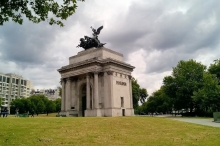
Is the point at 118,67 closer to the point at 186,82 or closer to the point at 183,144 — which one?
the point at 186,82

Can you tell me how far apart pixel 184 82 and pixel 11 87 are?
11078cm

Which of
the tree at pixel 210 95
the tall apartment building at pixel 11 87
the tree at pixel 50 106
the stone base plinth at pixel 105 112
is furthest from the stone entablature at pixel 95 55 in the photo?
the tall apartment building at pixel 11 87

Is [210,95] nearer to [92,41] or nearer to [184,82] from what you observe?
[184,82]

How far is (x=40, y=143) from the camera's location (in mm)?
11539

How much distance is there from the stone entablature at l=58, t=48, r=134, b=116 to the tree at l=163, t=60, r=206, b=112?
612 inches

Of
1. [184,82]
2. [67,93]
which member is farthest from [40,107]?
[184,82]

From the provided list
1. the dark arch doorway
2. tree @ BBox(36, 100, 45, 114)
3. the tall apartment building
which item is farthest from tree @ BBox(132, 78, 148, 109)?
the tall apartment building

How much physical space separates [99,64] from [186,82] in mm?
24382

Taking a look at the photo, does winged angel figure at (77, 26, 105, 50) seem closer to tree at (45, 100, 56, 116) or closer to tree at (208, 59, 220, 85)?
tree at (208, 59, 220, 85)

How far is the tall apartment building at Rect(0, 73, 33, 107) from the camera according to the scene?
4788 inches

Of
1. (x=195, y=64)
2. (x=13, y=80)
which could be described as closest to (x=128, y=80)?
(x=195, y=64)

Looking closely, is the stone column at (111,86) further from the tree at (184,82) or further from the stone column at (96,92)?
the tree at (184,82)

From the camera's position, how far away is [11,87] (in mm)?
127688

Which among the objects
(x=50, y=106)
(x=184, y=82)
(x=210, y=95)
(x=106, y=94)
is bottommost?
(x=50, y=106)
